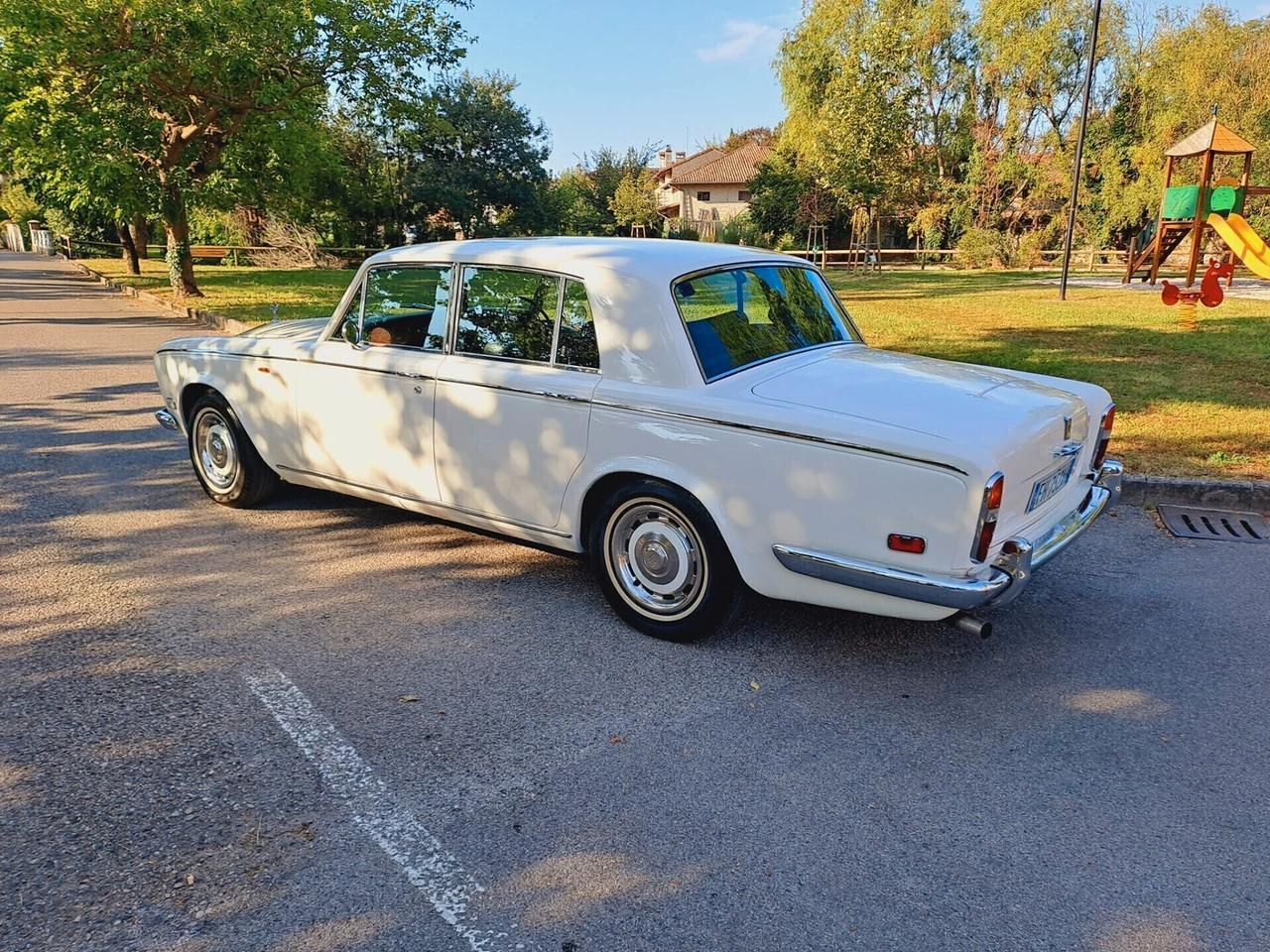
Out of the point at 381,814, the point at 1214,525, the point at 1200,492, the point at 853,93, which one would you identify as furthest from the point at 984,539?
the point at 853,93

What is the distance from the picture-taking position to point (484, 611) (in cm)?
430

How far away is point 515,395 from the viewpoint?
417 cm

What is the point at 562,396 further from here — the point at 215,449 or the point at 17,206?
the point at 17,206

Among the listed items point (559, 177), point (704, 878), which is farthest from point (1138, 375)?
point (559, 177)

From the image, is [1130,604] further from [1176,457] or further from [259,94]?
[259,94]

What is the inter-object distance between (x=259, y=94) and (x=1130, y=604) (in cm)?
1692

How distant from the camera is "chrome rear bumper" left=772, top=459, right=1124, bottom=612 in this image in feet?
10.4

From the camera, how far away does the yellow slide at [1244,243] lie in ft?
57.0

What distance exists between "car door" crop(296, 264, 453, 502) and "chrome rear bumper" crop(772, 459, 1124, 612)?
2.11 m

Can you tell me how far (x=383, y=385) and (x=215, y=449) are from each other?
1823 millimetres

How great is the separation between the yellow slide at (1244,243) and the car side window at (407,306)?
59.6ft

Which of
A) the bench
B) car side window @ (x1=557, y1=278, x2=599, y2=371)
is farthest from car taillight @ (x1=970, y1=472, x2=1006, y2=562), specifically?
the bench

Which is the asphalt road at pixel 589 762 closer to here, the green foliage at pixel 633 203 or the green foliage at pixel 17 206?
the green foliage at pixel 633 203

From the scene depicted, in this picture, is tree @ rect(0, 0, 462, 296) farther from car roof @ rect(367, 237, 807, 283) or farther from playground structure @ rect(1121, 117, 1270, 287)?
playground structure @ rect(1121, 117, 1270, 287)
